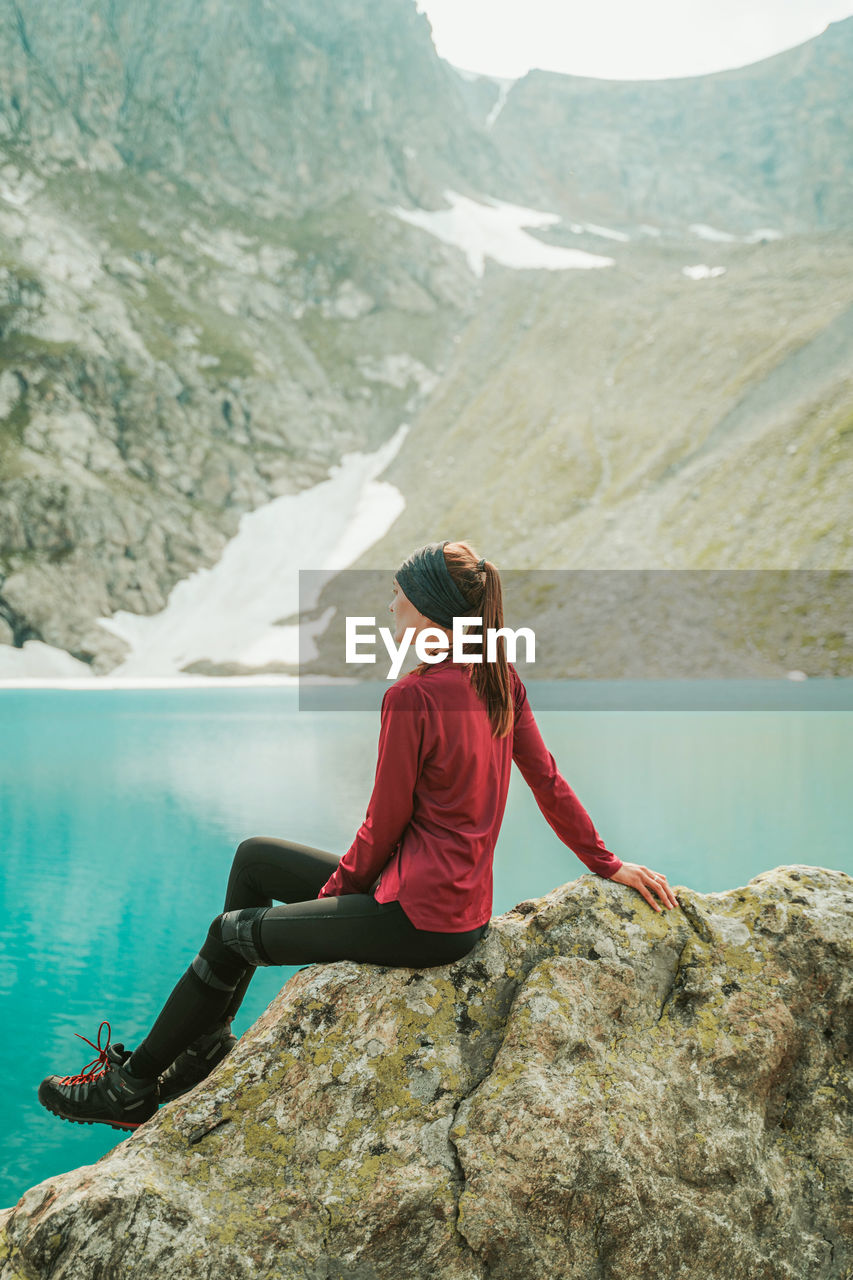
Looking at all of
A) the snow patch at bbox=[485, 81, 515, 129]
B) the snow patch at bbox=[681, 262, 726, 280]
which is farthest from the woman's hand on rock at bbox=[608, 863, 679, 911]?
the snow patch at bbox=[485, 81, 515, 129]

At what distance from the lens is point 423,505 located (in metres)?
83.9

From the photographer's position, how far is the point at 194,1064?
361 centimetres

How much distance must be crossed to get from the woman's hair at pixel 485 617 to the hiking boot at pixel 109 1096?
2.03 m

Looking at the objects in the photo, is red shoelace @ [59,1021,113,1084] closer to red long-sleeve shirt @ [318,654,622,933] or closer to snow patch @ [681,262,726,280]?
red long-sleeve shirt @ [318,654,622,933]

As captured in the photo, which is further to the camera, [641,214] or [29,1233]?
[641,214]

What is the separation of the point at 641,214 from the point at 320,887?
161113 millimetres

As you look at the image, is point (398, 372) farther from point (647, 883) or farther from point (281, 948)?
point (281, 948)

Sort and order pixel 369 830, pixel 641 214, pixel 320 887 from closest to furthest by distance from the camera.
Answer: pixel 369 830 < pixel 320 887 < pixel 641 214

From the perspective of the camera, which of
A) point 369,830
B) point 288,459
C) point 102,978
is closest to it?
point 369,830

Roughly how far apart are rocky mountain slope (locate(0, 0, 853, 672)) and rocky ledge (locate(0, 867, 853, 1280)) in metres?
52.9

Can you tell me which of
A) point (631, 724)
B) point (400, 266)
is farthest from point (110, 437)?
point (631, 724)

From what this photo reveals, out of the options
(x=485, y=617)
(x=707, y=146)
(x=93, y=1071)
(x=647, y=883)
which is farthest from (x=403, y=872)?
(x=707, y=146)

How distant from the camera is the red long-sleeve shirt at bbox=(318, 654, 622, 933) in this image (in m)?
3.24

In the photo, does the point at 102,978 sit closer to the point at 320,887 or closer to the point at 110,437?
the point at 320,887
